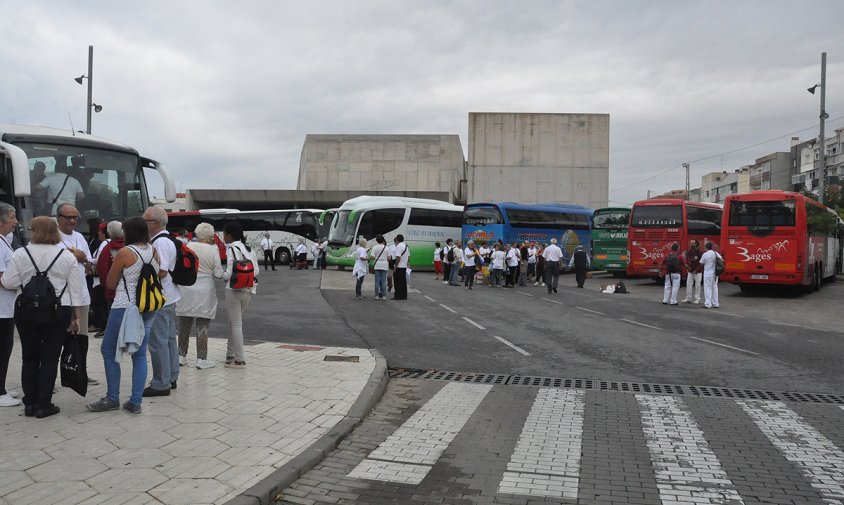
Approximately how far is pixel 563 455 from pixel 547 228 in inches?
1214

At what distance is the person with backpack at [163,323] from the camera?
21.4 feet

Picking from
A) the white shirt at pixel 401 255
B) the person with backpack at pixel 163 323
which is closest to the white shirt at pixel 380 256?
the white shirt at pixel 401 255

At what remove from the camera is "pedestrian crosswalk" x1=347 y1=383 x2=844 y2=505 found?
468 cm

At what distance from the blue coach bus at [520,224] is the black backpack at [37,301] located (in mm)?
28334

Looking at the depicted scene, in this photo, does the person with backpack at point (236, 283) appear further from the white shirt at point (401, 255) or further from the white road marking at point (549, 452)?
the white shirt at point (401, 255)

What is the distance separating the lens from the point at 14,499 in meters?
4.00

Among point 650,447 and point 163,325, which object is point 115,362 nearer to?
point 163,325

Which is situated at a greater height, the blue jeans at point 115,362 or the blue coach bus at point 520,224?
the blue coach bus at point 520,224

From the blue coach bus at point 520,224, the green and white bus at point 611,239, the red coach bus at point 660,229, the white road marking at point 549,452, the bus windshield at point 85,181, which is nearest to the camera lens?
the white road marking at point 549,452

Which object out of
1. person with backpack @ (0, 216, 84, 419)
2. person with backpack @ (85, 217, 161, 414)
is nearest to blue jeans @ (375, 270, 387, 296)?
person with backpack @ (85, 217, 161, 414)

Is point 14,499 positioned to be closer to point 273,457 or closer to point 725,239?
point 273,457

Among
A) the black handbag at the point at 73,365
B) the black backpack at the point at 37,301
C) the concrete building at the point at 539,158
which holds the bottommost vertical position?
the black handbag at the point at 73,365

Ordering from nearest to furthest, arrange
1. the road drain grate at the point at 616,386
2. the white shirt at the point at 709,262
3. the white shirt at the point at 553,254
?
1. the road drain grate at the point at 616,386
2. the white shirt at the point at 709,262
3. the white shirt at the point at 553,254

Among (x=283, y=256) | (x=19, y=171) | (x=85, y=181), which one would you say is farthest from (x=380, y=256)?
(x=283, y=256)
